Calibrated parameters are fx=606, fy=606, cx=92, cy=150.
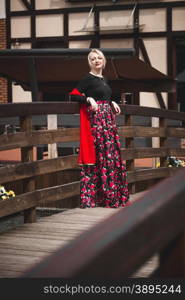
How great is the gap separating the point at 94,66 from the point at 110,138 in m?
0.69

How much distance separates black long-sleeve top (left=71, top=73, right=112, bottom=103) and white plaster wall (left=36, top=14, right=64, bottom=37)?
10.3 m

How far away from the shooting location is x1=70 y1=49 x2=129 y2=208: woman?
553 centimetres

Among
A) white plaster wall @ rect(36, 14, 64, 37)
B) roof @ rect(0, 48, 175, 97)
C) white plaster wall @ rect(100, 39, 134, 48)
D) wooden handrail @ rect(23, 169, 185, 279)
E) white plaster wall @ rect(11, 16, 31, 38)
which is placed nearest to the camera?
wooden handrail @ rect(23, 169, 185, 279)

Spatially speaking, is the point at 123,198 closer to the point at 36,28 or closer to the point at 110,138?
the point at 110,138

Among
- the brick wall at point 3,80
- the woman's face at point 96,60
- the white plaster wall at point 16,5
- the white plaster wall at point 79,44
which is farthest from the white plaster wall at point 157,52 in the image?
the woman's face at point 96,60

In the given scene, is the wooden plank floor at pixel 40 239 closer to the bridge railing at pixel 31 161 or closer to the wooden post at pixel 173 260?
the bridge railing at pixel 31 161

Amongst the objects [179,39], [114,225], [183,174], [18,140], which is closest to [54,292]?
[114,225]

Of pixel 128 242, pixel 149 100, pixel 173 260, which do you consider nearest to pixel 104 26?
pixel 149 100

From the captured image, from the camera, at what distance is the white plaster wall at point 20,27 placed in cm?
1568

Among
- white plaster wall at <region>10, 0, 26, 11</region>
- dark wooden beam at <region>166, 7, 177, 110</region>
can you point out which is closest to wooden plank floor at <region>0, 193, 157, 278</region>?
dark wooden beam at <region>166, 7, 177, 110</region>

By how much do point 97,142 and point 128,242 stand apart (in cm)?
449

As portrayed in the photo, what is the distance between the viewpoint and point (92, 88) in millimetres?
5523

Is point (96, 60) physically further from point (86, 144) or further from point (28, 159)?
point (28, 159)

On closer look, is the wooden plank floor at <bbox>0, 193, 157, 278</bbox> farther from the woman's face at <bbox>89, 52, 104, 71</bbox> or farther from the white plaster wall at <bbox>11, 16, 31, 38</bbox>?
the white plaster wall at <bbox>11, 16, 31, 38</bbox>
